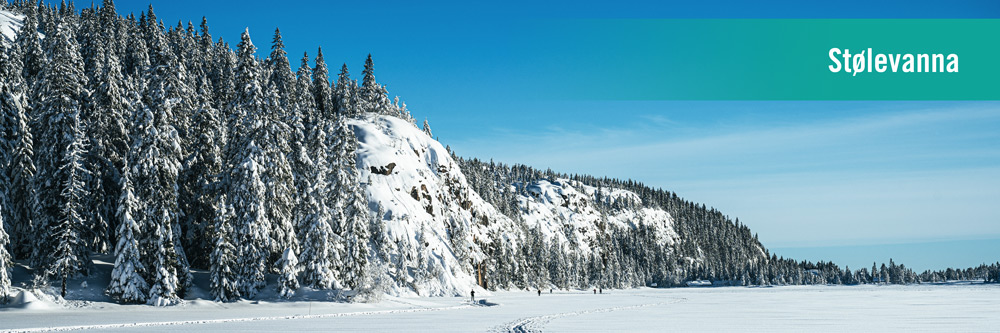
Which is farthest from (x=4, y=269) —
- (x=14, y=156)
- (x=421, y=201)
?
(x=421, y=201)

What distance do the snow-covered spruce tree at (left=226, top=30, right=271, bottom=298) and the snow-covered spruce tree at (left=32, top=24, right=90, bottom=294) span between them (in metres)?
9.07

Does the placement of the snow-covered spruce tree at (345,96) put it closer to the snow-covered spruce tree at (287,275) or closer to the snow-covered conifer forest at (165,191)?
the snow-covered conifer forest at (165,191)

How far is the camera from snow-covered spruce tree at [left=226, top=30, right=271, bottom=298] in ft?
151

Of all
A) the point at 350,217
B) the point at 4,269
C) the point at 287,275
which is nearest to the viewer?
the point at 4,269

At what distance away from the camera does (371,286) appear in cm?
5191

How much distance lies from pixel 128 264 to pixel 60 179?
780 centimetres

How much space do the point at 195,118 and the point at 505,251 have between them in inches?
2623

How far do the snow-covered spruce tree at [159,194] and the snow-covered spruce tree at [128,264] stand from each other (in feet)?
2.26

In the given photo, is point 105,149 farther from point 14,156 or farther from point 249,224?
point 249,224

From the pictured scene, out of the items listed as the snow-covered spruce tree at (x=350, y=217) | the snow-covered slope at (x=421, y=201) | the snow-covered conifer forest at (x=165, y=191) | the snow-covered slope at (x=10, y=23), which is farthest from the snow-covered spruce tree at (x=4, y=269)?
the snow-covered slope at (x=10, y=23)

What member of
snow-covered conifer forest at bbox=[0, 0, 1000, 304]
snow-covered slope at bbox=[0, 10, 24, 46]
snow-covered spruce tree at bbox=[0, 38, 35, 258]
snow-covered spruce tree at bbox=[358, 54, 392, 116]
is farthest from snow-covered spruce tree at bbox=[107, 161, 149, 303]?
snow-covered slope at bbox=[0, 10, 24, 46]

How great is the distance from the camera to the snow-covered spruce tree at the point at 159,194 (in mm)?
42594

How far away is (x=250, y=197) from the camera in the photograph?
153ft

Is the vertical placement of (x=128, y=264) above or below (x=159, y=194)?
below
